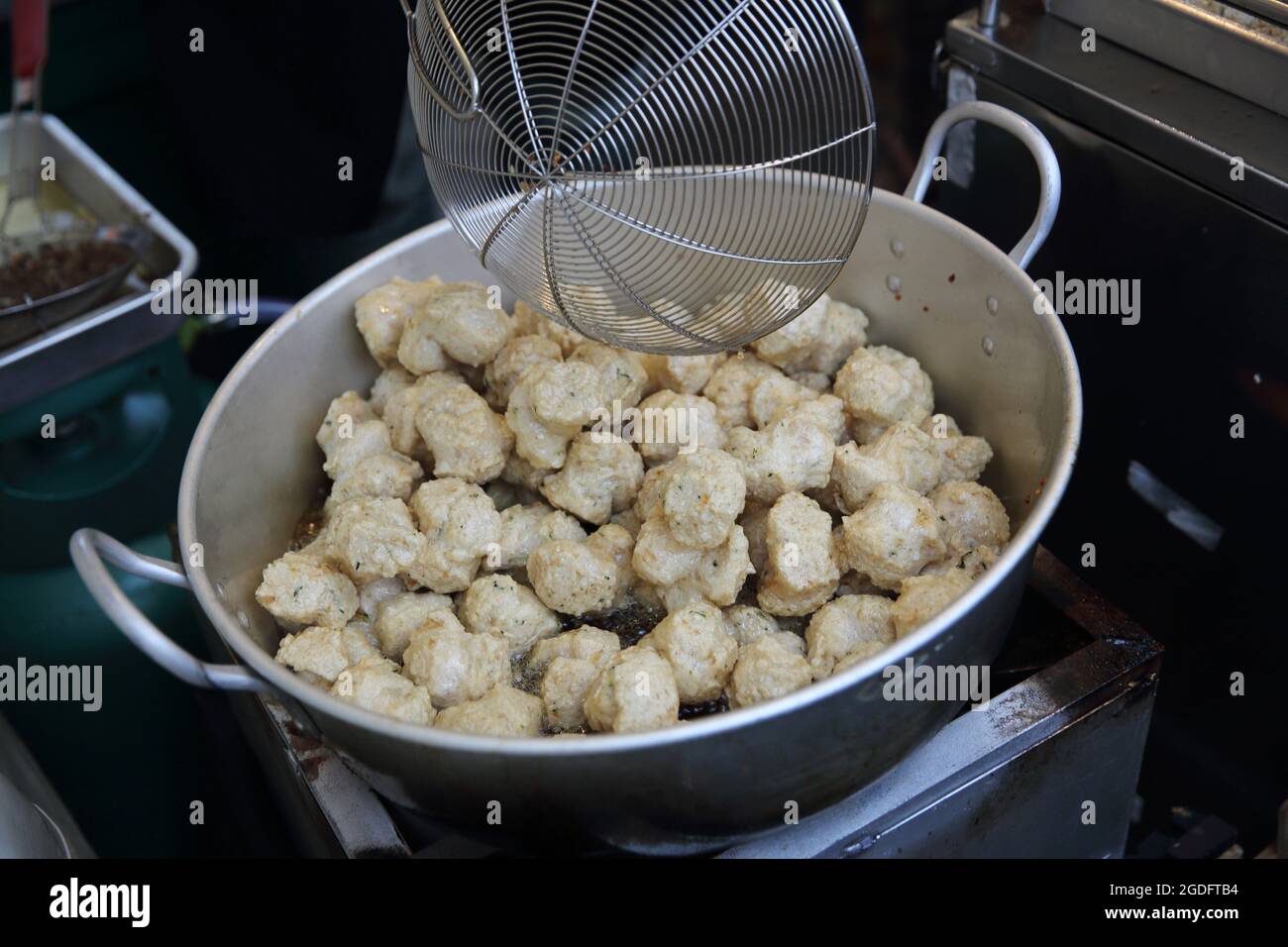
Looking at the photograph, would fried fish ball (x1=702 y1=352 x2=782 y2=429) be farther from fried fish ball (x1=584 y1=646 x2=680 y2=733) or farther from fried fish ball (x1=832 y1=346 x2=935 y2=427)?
fried fish ball (x1=584 y1=646 x2=680 y2=733)

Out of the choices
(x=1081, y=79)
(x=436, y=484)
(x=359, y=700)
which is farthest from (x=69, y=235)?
(x=1081, y=79)

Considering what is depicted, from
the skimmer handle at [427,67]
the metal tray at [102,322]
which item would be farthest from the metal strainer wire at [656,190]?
the metal tray at [102,322]

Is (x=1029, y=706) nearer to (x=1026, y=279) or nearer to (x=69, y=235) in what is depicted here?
(x=1026, y=279)

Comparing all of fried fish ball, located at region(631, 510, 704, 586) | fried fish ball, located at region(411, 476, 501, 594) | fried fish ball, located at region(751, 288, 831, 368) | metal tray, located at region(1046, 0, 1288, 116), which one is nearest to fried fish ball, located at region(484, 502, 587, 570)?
fried fish ball, located at region(411, 476, 501, 594)

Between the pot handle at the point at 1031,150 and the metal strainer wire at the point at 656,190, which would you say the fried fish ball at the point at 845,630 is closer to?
the metal strainer wire at the point at 656,190

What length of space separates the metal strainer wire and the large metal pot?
0.17 meters

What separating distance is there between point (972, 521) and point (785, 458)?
0.23 m

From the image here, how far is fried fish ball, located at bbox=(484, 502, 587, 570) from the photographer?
1.39 meters

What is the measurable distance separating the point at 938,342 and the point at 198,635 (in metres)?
1.31

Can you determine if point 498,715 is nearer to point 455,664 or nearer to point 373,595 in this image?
point 455,664

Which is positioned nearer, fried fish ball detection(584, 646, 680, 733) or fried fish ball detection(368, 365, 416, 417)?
fried fish ball detection(584, 646, 680, 733)

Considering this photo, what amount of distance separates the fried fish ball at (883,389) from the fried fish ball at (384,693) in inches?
25.4

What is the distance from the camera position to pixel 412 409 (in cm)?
150

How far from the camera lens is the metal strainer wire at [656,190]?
1.26m
